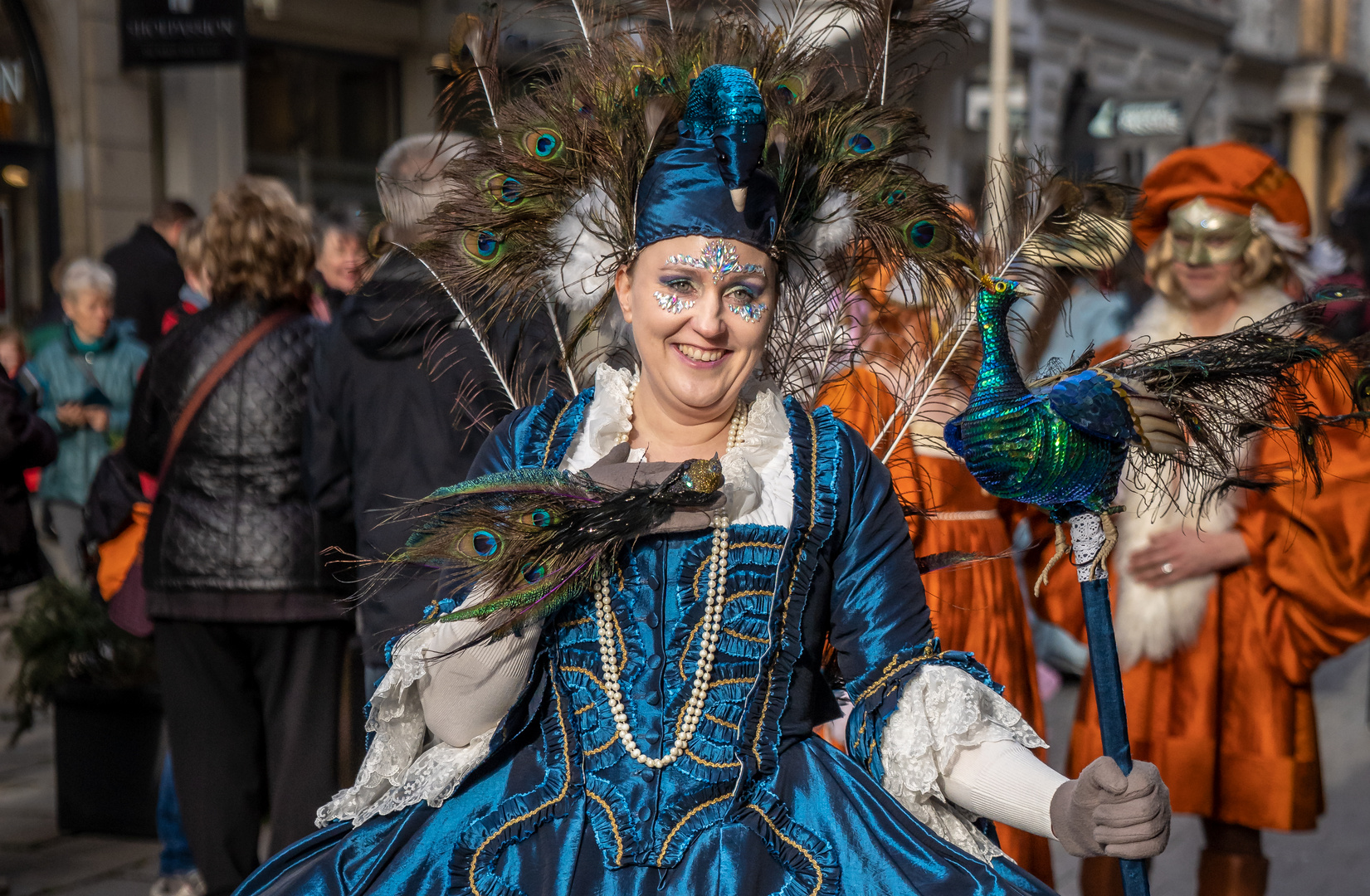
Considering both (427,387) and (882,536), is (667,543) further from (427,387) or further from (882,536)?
(427,387)

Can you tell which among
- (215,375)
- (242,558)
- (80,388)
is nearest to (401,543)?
(242,558)

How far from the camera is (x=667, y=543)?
2154 mm

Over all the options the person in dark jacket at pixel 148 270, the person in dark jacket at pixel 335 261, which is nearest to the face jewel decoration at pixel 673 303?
the person in dark jacket at pixel 335 261

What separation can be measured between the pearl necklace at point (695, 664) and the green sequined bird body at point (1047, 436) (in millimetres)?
465

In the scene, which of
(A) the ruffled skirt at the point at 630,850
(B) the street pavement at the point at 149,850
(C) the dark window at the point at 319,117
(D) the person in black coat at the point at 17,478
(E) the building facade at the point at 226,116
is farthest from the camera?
(C) the dark window at the point at 319,117

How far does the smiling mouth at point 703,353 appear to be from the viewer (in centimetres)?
219

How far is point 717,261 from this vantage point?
2148mm

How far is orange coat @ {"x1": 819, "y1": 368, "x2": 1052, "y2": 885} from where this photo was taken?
3449mm

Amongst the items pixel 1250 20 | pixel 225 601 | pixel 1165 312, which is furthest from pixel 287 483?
pixel 1250 20

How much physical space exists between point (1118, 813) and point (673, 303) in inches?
38.2

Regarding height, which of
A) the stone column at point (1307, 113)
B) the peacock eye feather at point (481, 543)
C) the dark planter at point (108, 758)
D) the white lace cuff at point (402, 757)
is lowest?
the dark planter at point (108, 758)

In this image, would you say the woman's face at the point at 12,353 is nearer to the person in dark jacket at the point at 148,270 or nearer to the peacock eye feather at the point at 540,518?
the person in dark jacket at the point at 148,270

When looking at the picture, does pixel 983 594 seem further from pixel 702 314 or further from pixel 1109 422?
pixel 1109 422

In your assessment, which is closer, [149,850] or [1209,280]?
[1209,280]
